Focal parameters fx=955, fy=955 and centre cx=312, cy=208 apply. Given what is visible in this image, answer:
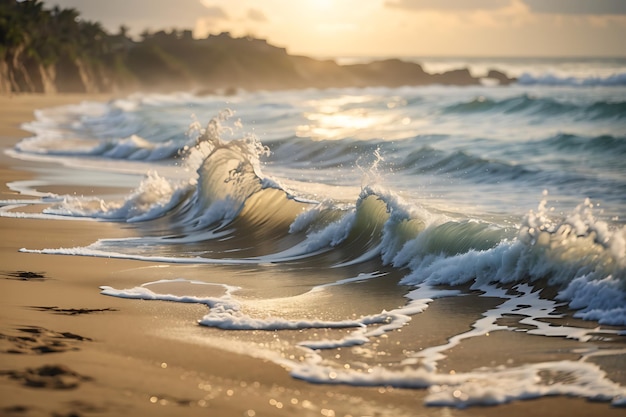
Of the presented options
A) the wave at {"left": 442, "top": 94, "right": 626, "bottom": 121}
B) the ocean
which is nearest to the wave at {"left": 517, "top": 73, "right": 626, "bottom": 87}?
the wave at {"left": 442, "top": 94, "right": 626, "bottom": 121}

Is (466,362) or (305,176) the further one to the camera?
(305,176)

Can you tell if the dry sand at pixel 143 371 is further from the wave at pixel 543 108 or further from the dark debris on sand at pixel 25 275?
the wave at pixel 543 108

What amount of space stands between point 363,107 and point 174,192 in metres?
33.2

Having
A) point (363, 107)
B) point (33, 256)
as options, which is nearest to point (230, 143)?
point (33, 256)

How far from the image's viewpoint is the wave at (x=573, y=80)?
223ft

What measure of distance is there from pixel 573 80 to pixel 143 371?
75.7m

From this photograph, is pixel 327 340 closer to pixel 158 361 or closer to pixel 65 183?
pixel 158 361

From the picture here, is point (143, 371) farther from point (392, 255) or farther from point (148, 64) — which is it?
point (148, 64)

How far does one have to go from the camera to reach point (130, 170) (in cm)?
2219

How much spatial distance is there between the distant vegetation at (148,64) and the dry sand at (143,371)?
77.6 meters

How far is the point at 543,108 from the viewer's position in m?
34.4

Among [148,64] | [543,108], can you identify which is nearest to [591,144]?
[543,108]

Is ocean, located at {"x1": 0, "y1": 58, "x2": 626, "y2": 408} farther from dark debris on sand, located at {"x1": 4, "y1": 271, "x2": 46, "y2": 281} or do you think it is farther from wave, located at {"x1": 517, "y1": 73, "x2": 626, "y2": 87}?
wave, located at {"x1": 517, "y1": 73, "x2": 626, "y2": 87}

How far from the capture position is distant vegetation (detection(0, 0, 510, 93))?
91500mm
